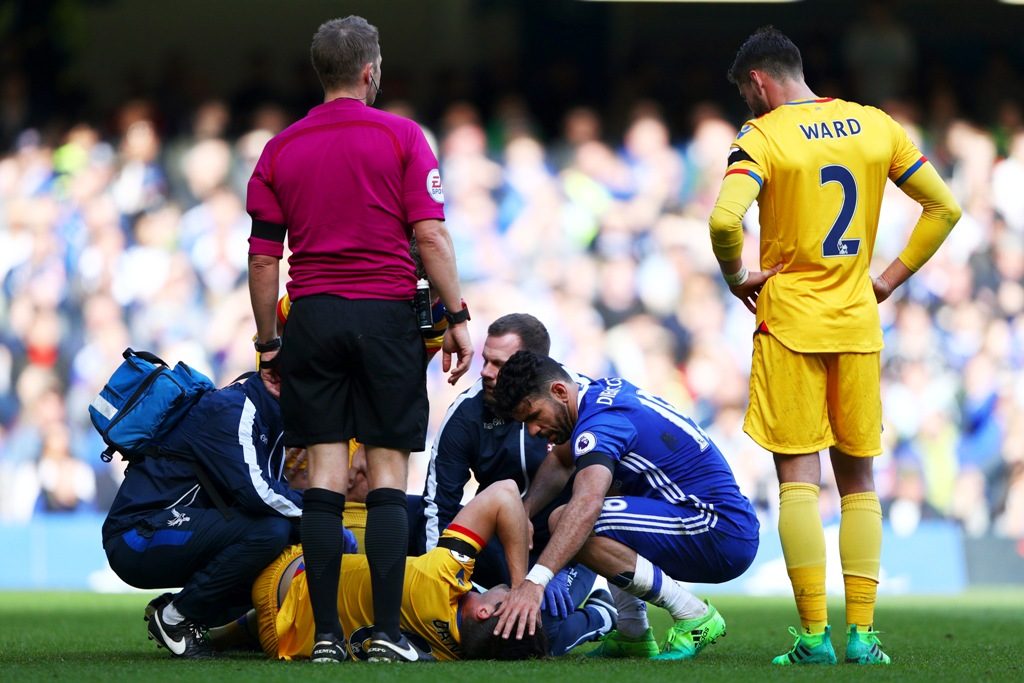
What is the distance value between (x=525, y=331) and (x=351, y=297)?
1.21 m

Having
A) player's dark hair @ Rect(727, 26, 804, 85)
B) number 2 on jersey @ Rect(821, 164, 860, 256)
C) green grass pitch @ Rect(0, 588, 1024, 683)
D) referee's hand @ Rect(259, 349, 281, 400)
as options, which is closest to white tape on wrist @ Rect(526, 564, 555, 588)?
green grass pitch @ Rect(0, 588, 1024, 683)

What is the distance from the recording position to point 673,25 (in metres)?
14.0

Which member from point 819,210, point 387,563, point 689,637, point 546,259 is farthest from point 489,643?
point 546,259

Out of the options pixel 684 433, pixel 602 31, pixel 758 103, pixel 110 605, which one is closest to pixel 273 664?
pixel 684 433

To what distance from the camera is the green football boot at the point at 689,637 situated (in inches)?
200

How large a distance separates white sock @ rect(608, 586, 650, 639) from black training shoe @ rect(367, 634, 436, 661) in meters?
0.94

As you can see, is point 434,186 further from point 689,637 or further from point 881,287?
point 689,637

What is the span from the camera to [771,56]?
194 inches

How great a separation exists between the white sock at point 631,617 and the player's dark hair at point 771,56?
6.26 ft

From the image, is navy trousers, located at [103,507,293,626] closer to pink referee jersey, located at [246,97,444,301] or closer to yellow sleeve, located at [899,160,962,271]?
pink referee jersey, located at [246,97,444,301]

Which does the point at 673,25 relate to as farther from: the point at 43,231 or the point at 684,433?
the point at 684,433

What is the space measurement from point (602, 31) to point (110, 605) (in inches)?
305

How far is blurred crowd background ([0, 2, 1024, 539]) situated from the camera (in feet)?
39.3

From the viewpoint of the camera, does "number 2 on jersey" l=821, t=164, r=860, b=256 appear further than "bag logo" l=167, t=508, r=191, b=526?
No
